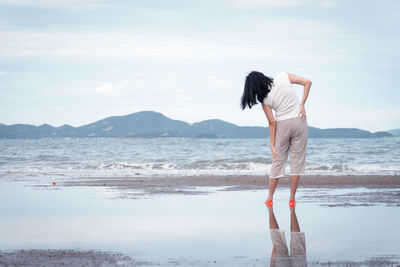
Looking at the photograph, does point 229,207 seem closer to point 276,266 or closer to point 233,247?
point 233,247

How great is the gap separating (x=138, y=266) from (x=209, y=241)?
3.26 feet

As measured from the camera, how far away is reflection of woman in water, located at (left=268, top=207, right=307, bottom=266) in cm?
350

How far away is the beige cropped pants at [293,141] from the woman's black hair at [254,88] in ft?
1.40

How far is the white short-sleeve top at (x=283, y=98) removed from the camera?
6363 millimetres

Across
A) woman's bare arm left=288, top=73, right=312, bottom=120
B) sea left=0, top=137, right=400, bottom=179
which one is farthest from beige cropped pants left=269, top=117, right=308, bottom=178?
sea left=0, top=137, right=400, bottom=179

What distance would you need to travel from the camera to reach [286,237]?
4438 mm

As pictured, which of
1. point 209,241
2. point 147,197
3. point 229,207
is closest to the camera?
point 209,241

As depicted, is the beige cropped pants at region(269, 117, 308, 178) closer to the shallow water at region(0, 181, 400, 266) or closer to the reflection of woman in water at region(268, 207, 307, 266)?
the shallow water at region(0, 181, 400, 266)

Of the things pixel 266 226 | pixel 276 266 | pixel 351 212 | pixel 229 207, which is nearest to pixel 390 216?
pixel 351 212

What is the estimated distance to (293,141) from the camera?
21.3 ft

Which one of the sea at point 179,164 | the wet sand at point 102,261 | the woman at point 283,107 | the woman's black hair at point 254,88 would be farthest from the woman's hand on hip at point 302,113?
the sea at point 179,164

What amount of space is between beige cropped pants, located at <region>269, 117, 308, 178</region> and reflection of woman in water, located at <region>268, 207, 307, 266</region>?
3.96 feet

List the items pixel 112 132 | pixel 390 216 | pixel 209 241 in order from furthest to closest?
pixel 112 132
pixel 390 216
pixel 209 241

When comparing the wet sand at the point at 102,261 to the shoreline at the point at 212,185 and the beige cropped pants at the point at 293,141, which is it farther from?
the shoreline at the point at 212,185
